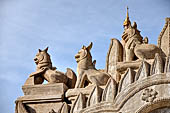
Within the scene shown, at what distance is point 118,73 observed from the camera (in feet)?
48.0

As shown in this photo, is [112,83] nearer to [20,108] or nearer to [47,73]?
[47,73]

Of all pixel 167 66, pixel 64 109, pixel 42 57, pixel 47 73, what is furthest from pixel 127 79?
pixel 42 57

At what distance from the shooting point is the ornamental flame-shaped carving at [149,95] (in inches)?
518

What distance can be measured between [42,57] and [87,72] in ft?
5.49

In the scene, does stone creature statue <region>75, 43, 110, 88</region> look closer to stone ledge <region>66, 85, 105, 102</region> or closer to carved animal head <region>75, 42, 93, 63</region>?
carved animal head <region>75, 42, 93, 63</region>

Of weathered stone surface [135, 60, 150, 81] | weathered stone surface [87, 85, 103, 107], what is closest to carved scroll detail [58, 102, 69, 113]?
weathered stone surface [87, 85, 103, 107]

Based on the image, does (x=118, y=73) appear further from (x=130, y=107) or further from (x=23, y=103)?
(x=23, y=103)

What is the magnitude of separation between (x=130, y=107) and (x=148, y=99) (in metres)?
0.54

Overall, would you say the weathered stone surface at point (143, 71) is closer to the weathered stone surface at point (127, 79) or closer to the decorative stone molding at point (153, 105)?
the weathered stone surface at point (127, 79)

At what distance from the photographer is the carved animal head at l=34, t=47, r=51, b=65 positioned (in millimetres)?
15828

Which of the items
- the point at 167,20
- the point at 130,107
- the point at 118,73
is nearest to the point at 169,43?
the point at 167,20

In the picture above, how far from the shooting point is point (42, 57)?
1591 cm

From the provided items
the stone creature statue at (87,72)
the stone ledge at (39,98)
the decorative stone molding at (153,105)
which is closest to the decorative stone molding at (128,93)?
Result: the decorative stone molding at (153,105)

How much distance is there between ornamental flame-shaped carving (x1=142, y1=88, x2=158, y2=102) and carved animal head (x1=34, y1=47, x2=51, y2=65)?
3704 millimetres
